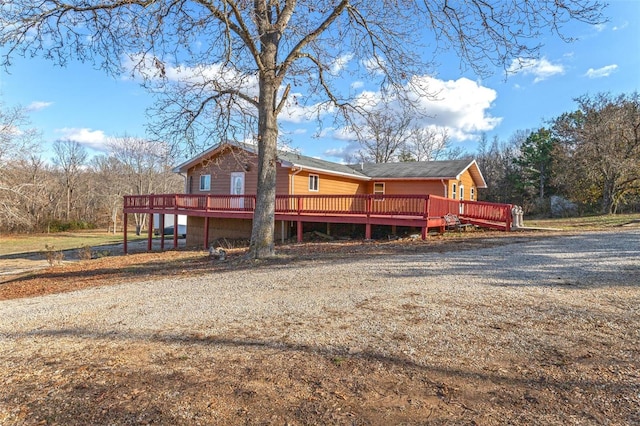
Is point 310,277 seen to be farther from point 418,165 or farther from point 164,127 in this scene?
point 418,165

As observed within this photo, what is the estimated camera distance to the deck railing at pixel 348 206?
13359 millimetres

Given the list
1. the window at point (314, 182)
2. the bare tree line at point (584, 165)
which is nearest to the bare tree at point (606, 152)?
the bare tree line at point (584, 165)

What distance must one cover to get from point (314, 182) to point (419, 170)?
676cm

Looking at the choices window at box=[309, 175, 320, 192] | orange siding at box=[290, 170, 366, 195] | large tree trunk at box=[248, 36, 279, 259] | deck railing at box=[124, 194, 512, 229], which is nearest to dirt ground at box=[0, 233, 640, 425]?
large tree trunk at box=[248, 36, 279, 259]

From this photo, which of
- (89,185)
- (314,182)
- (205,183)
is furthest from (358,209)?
(89,185)

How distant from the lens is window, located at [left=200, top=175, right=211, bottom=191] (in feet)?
70.6

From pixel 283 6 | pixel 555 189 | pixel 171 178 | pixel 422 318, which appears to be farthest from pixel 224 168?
pixel 171 178

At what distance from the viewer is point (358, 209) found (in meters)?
15.1

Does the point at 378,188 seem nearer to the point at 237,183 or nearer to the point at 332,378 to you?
the point at 237,183

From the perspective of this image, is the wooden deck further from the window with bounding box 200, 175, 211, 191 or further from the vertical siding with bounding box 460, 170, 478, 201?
the vertical siding with bounding box 460, 170, 478, 201

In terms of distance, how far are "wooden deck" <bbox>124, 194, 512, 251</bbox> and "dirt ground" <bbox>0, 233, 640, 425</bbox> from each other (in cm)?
887

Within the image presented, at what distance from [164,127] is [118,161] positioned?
3872 cm

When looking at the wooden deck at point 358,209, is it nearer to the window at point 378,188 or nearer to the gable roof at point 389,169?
the gable roof at point 389,169

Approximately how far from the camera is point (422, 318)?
427cm
